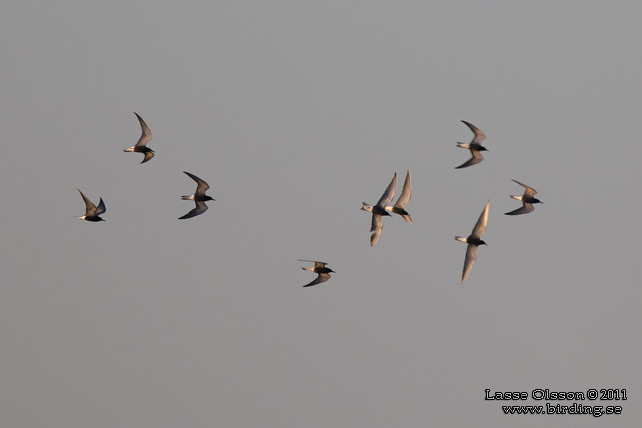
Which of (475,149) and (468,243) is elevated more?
(475,149)

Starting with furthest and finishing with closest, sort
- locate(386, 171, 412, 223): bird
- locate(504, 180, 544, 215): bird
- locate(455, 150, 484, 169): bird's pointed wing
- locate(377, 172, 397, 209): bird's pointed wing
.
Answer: locate(504, 180, 544, 215): bird → locate(455, 150, 484, 169): bird's pointed wing → locate(377, 172, 397, 209): bird's pointed wing → locate(386, 171, 412, 223): bird

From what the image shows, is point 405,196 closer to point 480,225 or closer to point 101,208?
point 480,225

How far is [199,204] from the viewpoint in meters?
81.5

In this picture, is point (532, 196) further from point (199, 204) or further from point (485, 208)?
point (199, 204)

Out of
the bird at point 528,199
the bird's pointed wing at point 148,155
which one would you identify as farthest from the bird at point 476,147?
the bird's pointed wing at point 148,155

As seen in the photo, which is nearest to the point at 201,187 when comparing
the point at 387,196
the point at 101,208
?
the point at 101,208

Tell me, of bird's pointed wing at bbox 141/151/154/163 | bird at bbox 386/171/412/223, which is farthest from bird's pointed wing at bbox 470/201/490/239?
bird's pointed wing at bbox 141/151/154/163

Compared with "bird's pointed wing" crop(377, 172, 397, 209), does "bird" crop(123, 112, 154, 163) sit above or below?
above

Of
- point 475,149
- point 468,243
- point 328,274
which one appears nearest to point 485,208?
point 468,243

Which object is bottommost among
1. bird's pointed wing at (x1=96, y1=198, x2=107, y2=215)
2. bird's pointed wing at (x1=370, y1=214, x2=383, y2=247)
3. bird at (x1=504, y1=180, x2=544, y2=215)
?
bird's pointed wing at (x1=370, y1=214, x2=383, y2=247)

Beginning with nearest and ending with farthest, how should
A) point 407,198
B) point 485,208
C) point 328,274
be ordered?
1. point 485,208
2. point 407,198
3. point 328,274

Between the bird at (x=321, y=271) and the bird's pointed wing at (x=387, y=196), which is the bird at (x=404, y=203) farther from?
the bird at (x=321, y=271)

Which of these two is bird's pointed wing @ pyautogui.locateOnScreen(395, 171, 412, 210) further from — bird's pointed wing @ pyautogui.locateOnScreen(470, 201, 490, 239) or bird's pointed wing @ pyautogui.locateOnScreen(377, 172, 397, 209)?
bird's pointed wing @ pyautogui.locateOnScreen(470, 201, 490, 239)

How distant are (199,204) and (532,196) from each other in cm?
2456
